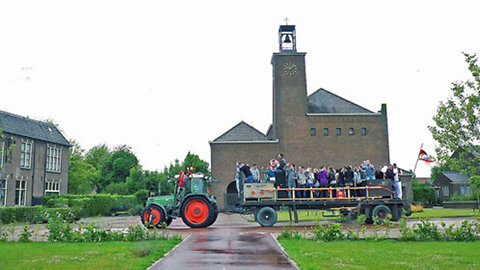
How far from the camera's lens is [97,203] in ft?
111

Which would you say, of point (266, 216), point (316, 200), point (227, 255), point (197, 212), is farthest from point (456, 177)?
point (227, 255)

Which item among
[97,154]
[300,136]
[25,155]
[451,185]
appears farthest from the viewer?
[97,154]

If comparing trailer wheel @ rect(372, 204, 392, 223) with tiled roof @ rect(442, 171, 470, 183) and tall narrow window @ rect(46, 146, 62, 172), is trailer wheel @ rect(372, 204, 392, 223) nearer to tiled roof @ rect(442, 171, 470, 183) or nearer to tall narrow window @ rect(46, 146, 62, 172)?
tall narrow window @ rect(46, 146, 62, 172)

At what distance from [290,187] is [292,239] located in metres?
6.38

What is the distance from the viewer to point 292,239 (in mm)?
13891

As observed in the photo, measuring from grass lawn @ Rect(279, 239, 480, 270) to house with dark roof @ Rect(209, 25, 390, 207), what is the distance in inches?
1226

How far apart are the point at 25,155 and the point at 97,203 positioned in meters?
6.95

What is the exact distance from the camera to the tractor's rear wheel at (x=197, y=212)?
63.6ft

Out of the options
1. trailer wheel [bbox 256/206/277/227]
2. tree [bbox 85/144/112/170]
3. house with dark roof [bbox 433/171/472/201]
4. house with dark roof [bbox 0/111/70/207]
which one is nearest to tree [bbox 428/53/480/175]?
trailer wheel [bbox 256/206/277/227]

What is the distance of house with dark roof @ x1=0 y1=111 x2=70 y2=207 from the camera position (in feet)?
105

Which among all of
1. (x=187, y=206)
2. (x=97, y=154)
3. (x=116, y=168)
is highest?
(x=97, y=154)

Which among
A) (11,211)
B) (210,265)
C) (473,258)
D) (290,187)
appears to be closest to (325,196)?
(290,187)

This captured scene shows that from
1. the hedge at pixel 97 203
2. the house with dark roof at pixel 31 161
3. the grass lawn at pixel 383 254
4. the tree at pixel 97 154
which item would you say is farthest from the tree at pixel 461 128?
the tree at pixel 97 154

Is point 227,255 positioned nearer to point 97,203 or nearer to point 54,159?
point 97,203
